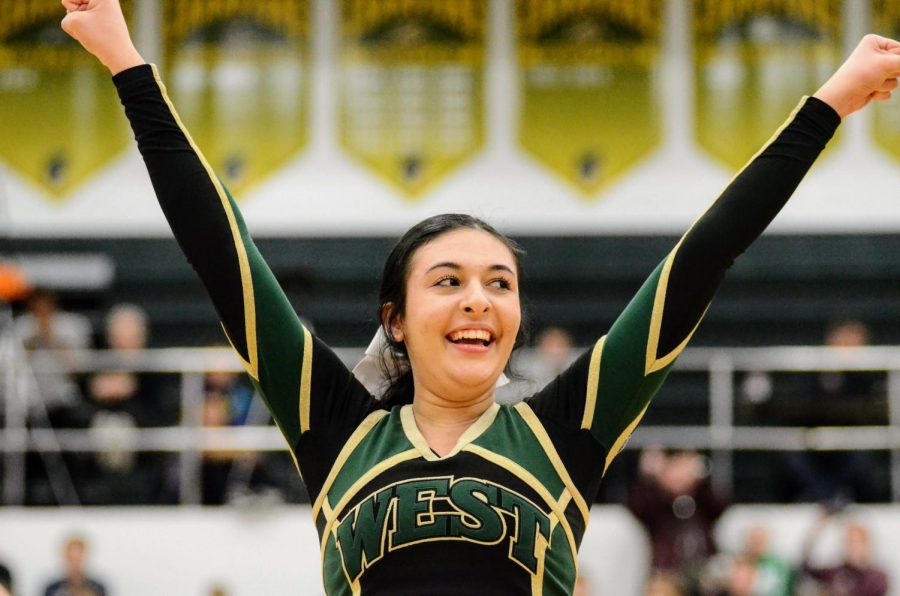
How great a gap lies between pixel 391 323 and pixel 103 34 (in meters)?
0.72

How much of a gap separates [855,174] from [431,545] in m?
10.5

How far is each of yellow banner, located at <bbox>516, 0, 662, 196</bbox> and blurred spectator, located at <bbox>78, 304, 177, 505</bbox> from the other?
4.09 meters

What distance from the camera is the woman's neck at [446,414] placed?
8.52ft

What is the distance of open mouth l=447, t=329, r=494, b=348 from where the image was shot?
2.56 m

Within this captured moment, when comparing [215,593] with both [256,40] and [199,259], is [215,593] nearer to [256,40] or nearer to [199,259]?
[256,40]

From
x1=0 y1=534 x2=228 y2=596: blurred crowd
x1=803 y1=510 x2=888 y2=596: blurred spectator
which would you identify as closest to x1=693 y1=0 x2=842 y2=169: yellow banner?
x1=803 y1=510 x2=888 y2=596: blurred spectator

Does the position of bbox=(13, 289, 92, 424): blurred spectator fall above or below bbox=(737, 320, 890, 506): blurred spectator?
above

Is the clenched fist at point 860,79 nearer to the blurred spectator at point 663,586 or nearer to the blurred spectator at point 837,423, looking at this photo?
the blurred spectator at point 663,586

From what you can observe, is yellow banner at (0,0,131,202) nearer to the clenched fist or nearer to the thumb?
the thumb

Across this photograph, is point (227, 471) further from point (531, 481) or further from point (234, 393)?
point (531, 481)

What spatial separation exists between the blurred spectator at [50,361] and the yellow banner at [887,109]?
6480 millimetres

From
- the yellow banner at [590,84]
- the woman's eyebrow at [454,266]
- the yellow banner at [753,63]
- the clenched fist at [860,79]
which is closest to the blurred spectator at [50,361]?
the yellow banner at [590,84]

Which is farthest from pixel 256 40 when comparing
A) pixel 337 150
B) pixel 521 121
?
pixel 521 121

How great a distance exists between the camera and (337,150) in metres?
12.7
